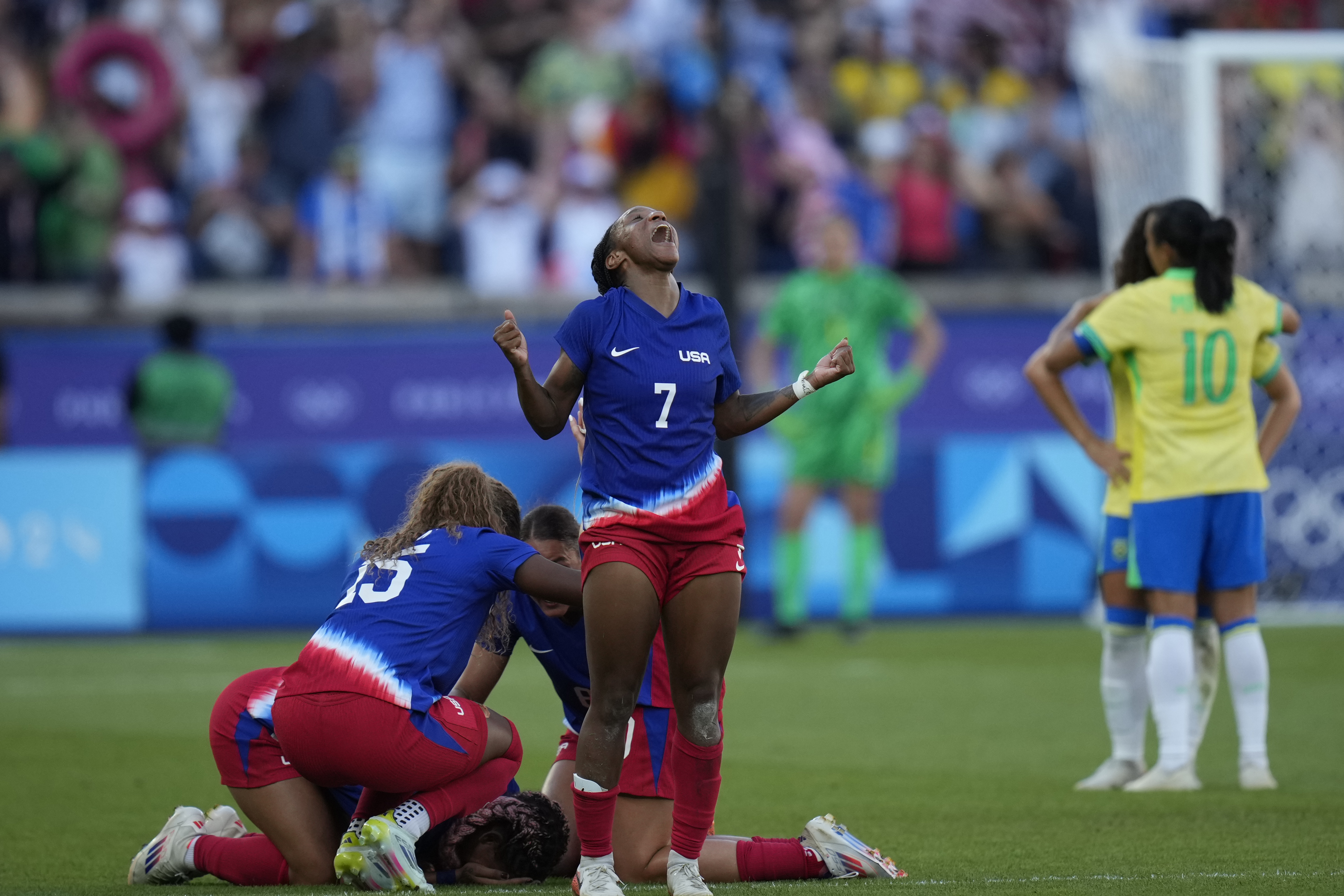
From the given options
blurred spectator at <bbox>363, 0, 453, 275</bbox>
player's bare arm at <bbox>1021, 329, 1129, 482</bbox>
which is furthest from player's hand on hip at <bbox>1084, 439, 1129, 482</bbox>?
blurred spectator at <bbox>363, 0, 453, 275</bbox>

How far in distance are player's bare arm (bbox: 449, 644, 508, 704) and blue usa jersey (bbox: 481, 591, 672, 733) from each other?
0.02 m

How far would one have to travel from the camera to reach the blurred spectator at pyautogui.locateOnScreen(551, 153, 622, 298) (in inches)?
683

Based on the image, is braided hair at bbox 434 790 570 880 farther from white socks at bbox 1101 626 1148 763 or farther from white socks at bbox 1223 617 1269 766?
white socks at bbox 1223 617 1269 766

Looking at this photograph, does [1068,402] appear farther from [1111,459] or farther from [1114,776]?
[1114,776]

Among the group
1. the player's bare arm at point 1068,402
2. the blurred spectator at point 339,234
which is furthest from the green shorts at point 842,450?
the player's bare arm at point 1068,402

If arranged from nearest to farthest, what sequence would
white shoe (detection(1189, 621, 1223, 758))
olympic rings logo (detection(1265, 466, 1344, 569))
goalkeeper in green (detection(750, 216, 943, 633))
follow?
white shoe (detection(1189, 621, 1223, 758))
goalkeeper in green (detection(750, 216, 943, 633))
olympic rings logo (detection(1265, 466, 1344, 569))

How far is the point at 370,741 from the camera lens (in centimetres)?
508

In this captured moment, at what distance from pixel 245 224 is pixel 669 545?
1325cm

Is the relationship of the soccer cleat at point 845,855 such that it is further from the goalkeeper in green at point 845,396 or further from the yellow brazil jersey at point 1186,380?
the goalkeeper in green at point 845,396

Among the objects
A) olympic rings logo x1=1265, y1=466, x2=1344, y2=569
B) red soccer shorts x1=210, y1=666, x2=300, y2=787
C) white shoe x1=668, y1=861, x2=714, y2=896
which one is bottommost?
olympic rings logo x1=1265, y1=466, x2=1344, y2=569

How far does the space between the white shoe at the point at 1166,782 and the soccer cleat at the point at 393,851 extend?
10.0ft

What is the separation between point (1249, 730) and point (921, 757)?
58.8 inches

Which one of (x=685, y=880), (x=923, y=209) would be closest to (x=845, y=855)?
(x=685, y=880)

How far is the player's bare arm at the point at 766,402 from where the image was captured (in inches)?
194
